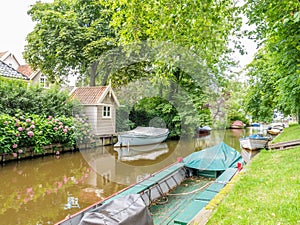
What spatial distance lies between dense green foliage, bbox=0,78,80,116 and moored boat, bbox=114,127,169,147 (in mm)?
3285

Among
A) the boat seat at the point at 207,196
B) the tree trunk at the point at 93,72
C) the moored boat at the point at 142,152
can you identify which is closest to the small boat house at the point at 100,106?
the tree trunk at the point at 93,72

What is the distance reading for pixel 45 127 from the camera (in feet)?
31.4

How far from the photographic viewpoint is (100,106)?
41.9 feet

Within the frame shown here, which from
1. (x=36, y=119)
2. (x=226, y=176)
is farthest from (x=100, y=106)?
(x=226, y=176)

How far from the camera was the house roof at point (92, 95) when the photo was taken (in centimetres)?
1259

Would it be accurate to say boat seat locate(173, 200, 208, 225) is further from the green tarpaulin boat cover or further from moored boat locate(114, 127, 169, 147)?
moored boat locate(114, 127, 169, 147)

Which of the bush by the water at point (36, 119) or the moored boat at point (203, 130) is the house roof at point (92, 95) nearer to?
the bush by the water at point (36, 119)

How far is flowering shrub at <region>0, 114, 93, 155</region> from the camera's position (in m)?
7.98

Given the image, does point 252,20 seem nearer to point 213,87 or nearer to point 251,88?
point 213,87

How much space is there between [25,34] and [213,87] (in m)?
16.6

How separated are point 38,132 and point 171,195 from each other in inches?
258

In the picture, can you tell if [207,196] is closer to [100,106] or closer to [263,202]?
[263,202]

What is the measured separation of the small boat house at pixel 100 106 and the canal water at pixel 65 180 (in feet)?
5.71

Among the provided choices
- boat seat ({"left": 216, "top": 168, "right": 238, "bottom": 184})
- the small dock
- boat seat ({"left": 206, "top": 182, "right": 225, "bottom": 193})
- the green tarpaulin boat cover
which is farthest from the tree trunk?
boat seat ({"left": 206, "top": 182, "right": 225, "bottom": 193})
